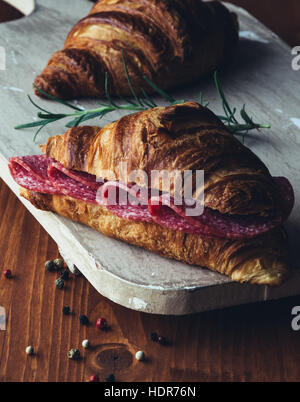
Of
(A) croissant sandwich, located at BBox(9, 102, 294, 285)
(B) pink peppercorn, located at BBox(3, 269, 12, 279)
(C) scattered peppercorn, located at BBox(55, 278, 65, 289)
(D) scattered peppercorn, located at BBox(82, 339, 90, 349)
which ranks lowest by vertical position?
(B) pink peppercorn, located at BBox(3, 269, 12, 279)

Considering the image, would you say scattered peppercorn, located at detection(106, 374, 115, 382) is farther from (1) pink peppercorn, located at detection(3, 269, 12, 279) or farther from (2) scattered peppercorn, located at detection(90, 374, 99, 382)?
(1) pink peppercorn, located at detection(3, 269, 12, 279)

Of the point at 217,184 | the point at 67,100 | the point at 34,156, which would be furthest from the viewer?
the point at 67,100

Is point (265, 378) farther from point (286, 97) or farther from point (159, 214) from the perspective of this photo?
point (286, 97)

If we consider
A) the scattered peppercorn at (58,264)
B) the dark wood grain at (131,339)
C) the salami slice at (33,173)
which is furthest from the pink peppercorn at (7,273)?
the salami slice at (33,173)

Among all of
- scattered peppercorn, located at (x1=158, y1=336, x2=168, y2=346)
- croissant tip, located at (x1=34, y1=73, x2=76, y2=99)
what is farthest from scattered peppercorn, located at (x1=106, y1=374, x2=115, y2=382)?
croissant tip, located at (x1=34, y1=73, x2=76, y2=99)

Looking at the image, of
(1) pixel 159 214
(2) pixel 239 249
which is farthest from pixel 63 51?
(2) pixel 239 249

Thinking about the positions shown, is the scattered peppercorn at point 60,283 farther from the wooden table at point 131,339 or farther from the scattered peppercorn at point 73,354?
the scattered peppercorn at point 73,354
